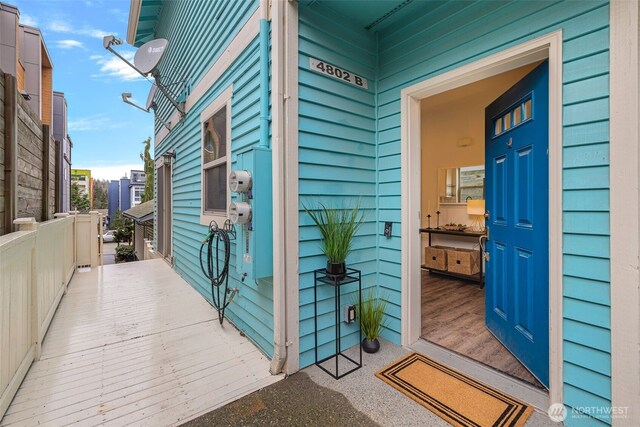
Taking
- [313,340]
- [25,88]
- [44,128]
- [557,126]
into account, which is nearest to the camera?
[557,126]

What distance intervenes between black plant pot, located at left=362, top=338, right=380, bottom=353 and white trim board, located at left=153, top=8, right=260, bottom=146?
2.86m

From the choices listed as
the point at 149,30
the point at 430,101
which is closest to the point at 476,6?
the point at 430,101

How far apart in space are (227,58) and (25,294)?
2.78m

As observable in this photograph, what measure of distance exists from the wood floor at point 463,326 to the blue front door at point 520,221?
0.09 meters

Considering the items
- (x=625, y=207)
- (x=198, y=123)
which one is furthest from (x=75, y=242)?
(x=625, y=207)

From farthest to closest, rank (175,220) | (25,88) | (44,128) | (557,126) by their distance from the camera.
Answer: (25,88) < (175,220) < (44,128) < (557,126)

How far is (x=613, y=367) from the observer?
1.39 metres

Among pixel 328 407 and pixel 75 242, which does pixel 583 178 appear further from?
pixel 75 242

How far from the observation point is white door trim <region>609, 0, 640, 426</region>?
1313mm

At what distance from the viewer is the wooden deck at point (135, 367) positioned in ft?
5.48

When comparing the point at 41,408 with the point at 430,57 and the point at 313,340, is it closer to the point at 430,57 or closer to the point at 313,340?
the point at 313,340

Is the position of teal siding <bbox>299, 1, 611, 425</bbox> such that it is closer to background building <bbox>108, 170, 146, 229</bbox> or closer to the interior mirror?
the interior mirror

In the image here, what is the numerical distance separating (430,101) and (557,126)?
3.30 metres

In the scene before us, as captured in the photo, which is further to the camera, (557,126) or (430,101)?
(430,101)
